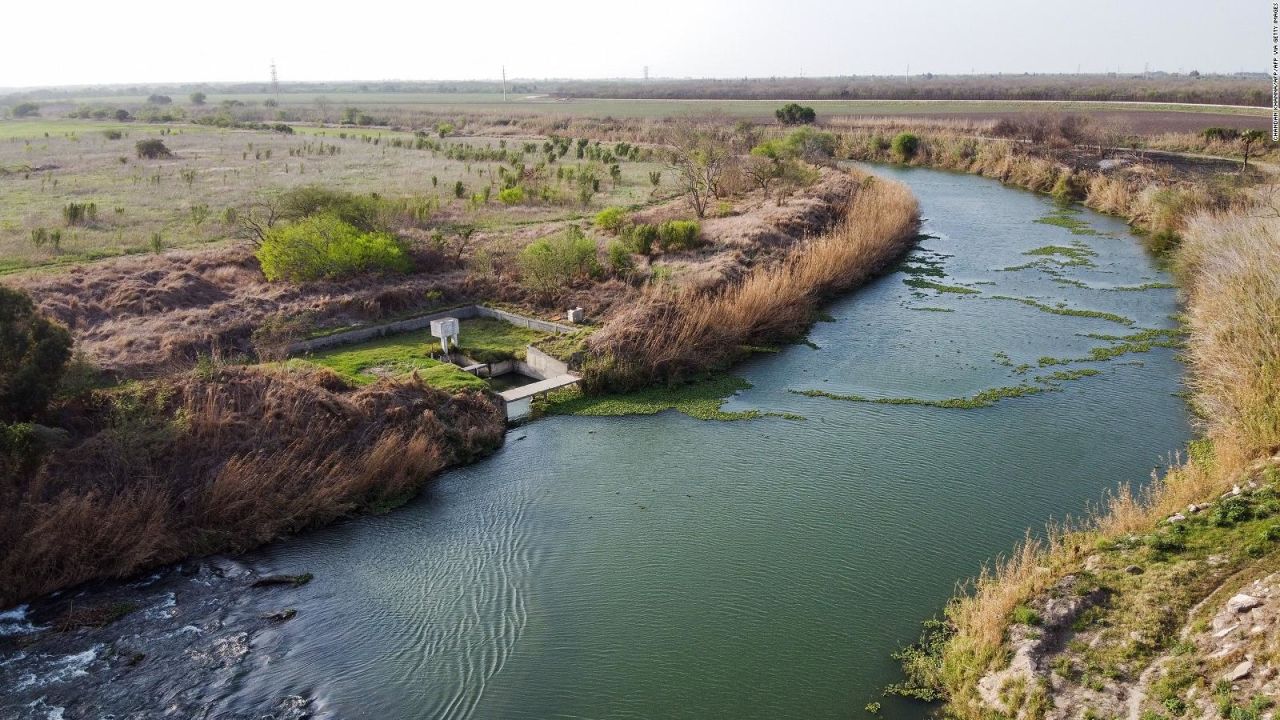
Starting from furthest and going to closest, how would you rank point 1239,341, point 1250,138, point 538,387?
point 1250,138 < point 538,387 < point 1239,341

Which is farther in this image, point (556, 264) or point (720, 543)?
point (556, 264)

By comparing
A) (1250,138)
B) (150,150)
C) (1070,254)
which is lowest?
(1070,254)

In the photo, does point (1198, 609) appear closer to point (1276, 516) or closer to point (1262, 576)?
point (1262, 576)

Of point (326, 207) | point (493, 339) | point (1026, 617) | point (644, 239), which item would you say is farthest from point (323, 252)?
point (1026, 617)

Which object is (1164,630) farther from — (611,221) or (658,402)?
(611,221)

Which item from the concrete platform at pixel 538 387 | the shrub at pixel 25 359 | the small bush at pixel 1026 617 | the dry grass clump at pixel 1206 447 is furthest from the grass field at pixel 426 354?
the small bush at pixel 1026 617

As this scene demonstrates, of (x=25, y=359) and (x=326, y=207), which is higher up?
(x=326, y=207)

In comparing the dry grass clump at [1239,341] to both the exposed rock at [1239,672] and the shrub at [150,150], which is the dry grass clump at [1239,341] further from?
the shrub at [150,150]
